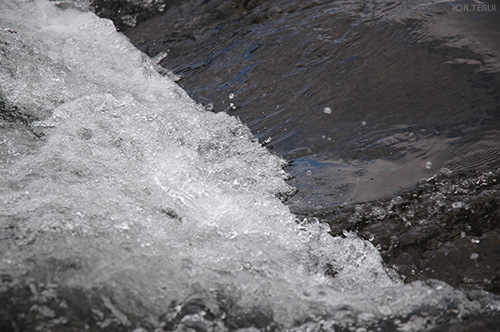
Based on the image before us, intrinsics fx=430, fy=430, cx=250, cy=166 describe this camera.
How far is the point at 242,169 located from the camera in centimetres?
247

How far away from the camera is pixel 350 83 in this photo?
10.0 feet

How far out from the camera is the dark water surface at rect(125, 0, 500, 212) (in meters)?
2.34

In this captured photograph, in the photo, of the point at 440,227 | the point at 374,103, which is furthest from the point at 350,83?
the point at 440,227

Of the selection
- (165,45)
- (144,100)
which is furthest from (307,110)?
(165,45)

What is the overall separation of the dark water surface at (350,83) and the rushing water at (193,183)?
18mm

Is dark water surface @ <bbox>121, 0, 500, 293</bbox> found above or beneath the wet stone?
above

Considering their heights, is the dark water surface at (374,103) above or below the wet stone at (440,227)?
above

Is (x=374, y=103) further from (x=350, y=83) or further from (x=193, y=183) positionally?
(x=193, y=183)

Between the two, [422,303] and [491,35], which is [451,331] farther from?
[491,35]

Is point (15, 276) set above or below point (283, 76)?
below

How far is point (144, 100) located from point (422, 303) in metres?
2.38

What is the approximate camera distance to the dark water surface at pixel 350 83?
7.67 feet

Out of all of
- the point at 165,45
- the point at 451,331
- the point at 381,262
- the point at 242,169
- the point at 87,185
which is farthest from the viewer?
the point at 165,45

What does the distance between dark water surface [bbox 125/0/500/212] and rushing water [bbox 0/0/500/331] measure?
0.06 feet
